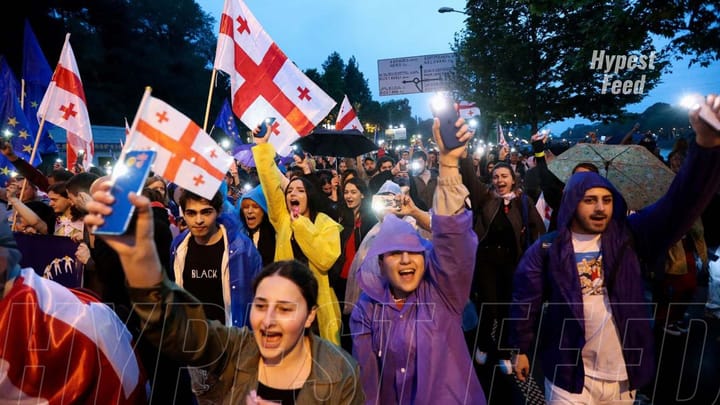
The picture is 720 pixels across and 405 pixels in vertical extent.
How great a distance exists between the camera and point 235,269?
11.8 ft

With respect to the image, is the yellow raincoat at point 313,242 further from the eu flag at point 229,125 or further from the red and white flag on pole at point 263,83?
the eu flag at point 229,125

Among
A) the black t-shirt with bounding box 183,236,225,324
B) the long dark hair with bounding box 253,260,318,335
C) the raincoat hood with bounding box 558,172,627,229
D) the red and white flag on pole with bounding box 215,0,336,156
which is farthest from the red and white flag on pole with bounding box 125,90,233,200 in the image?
the red and white flag on pole with bounding box 215,0,336,156

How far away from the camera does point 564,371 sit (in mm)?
2906

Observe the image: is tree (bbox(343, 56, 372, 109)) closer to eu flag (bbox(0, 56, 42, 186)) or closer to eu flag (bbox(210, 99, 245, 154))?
eu flag (bbox(210, 99, 245, 154))

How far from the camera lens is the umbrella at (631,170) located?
13.7 feet

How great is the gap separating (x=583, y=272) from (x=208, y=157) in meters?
2.34

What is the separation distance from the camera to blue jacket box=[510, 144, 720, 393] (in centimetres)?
275

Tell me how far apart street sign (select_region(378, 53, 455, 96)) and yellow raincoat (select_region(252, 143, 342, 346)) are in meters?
14.8

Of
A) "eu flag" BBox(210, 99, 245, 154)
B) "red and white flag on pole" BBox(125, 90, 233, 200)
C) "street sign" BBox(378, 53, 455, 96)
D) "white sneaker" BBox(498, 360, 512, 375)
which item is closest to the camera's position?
"red and white flag on pole" BBox(125, 90, 233, 200)

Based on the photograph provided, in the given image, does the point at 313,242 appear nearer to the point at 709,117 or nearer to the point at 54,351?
the point at 54,351

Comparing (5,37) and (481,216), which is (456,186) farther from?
(5,37)

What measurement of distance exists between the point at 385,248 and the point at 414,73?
1733cm

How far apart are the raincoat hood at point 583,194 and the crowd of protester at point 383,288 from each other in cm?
1

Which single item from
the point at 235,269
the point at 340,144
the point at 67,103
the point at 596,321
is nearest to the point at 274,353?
the point at 235,269
